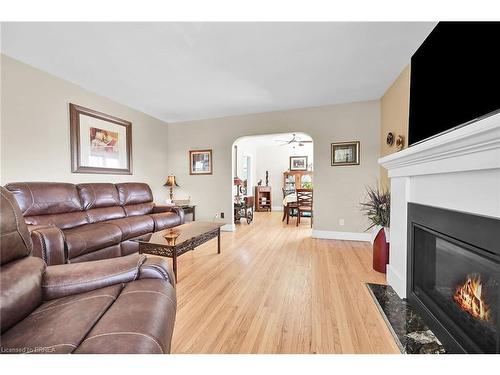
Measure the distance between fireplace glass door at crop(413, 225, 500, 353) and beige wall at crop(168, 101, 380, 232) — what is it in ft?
7.11

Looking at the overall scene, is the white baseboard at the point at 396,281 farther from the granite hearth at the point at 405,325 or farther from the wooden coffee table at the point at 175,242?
the wooden coffee table at the point at 175,242

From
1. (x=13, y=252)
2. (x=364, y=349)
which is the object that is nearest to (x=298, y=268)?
(x=364, y=349)

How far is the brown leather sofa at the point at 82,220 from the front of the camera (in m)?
1.93

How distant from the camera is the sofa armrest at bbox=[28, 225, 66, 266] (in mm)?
1792

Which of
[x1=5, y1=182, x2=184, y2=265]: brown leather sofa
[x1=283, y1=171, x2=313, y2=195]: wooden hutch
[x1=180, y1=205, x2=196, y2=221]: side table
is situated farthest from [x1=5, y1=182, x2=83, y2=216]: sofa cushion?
[x1=283, y1=171, x2=313, y2=195]: wooden hutch

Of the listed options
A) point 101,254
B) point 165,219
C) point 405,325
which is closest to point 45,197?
point 101,254

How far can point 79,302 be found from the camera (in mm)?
973

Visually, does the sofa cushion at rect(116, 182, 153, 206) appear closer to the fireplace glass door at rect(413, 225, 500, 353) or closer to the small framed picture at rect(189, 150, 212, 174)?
the small framed picture at rect(189, 150, 212, 174)

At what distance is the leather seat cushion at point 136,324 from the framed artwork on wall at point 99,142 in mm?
2891

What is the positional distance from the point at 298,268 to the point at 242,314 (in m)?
1.09

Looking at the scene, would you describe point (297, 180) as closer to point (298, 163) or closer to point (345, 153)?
point (298, 163)

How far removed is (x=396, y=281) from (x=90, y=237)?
3.03 metres
